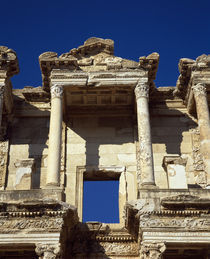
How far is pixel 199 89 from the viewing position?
1681 cm

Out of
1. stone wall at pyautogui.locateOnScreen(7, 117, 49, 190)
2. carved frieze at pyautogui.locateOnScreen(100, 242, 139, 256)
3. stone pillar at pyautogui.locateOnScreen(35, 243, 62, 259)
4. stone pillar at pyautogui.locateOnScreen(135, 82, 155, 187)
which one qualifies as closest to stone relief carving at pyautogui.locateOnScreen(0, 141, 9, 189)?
stone wall at pyautogui.locateOnScreen(7, 117, 49, 190)

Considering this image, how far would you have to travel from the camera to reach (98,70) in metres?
17.5

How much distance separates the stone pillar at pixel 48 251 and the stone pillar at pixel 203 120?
5.07 metres

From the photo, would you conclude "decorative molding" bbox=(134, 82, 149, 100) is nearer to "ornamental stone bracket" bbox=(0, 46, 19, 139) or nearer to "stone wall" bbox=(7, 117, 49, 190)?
"stone wall" bbox=(7, 117, 49, 190)

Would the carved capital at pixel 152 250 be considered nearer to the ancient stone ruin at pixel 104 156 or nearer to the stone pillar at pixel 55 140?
the ancient stone ruin at pixel 104 156

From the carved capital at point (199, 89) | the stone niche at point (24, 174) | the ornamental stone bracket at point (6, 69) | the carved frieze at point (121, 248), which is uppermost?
the ornamental stone bracket at point (6, 69)

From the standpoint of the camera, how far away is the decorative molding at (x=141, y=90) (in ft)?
55.1

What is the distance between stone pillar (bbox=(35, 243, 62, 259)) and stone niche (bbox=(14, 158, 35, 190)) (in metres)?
2.81

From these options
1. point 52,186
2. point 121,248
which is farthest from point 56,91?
point 121,248

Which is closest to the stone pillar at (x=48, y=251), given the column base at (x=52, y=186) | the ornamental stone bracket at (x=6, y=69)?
the column base at (x=52, y=186)

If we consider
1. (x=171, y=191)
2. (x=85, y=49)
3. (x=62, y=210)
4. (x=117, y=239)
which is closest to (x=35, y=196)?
(x=62, y=210)

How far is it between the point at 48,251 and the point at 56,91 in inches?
235

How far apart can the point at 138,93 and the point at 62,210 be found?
5.39m

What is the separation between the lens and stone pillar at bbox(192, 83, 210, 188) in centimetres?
1521
